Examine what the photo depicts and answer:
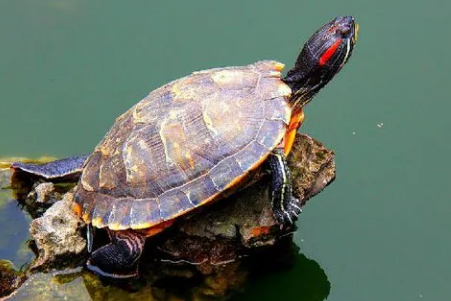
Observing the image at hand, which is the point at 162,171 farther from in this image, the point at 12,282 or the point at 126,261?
the point at 12,282

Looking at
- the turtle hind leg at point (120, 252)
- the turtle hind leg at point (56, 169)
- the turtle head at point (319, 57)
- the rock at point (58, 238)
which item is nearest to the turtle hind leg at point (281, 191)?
the turtle head at point (319, 57)

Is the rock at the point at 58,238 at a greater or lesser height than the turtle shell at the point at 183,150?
lesser

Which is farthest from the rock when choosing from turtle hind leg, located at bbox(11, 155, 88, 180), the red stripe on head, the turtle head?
the red stripe on head

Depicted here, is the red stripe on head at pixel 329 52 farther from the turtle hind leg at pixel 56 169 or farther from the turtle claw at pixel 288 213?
the turtle hind leg at pixel 56 169

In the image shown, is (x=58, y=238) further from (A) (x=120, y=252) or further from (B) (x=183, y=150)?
(B) (x=183, y=150)

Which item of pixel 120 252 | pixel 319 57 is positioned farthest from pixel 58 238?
pixel 319 57

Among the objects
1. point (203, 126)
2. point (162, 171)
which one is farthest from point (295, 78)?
point (162, 171)

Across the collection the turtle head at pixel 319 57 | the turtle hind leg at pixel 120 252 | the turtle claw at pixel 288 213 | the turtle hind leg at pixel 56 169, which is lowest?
the turtle hind leg at pixel 120 252
